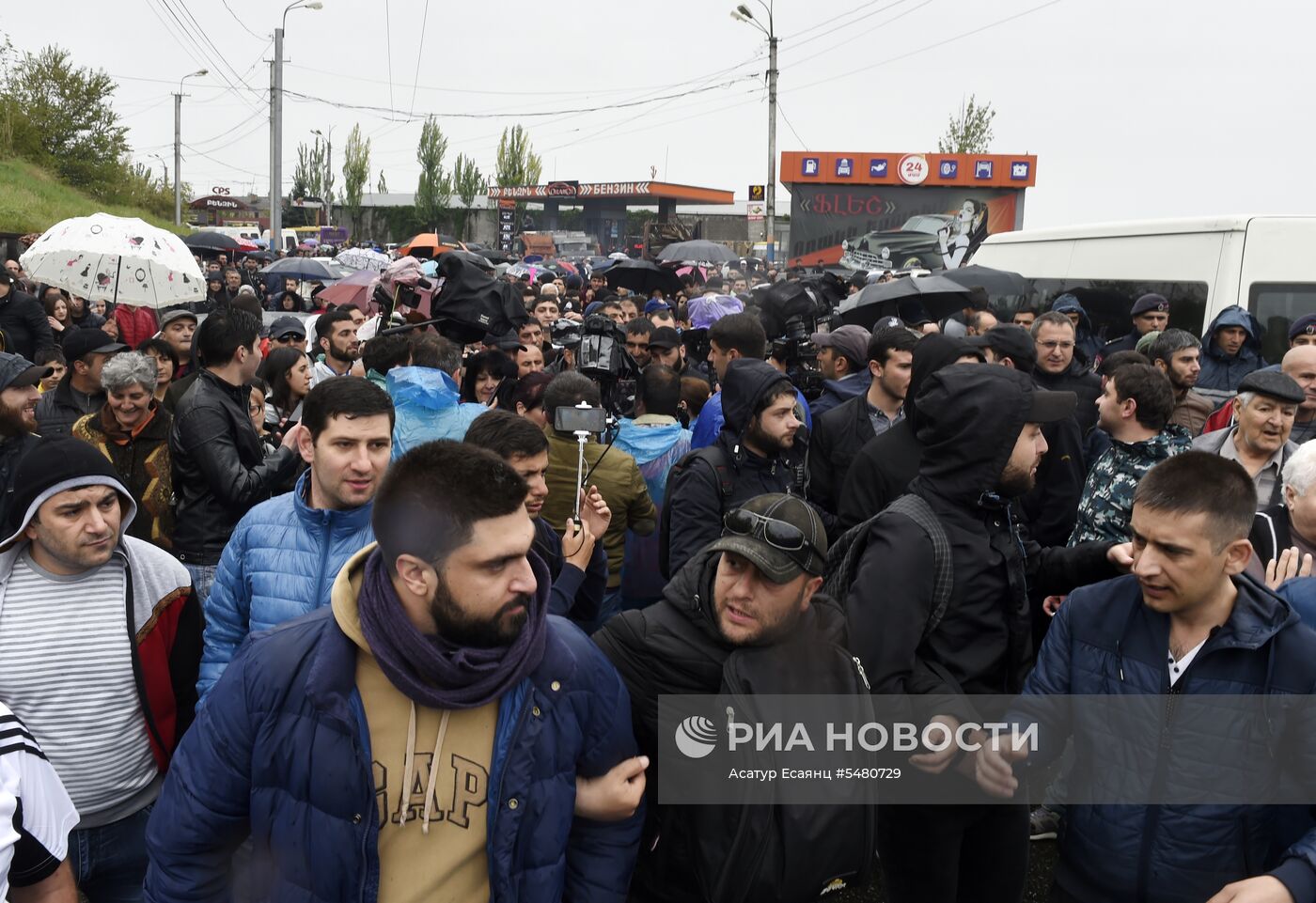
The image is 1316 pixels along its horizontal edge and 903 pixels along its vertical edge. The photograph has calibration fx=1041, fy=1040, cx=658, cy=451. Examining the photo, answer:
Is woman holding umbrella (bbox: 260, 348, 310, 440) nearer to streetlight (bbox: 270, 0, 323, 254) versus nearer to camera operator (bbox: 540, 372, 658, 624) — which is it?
camera operator (bbox: 540, 372, 658, 624)

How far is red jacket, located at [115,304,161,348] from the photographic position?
983 cm

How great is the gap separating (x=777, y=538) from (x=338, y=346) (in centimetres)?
584

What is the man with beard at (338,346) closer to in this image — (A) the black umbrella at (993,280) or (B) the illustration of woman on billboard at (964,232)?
(A) the black umbrella at (993,280)

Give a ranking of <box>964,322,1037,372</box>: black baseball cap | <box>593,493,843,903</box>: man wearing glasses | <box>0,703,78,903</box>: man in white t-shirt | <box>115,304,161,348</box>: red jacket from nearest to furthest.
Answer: <box>0,703,78,903</box>: man in white t-shirt < <box>593,493,843,903</box>: man wearing glasses < <box>964,322,1037,372</box>: black baseball cap < <box>115,304,161,348</box>: red jacket

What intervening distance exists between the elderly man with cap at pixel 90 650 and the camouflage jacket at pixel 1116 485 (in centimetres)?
366

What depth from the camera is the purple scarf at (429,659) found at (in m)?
2.05

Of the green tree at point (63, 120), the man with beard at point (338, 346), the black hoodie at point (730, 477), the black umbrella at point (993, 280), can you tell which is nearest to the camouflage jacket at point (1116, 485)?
the black hoodie at point (730, 477)

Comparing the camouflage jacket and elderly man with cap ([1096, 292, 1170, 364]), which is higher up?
elderly man with cap ([1096, 292, 1170, 364])

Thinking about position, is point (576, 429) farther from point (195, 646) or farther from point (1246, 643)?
point (1246, 643)

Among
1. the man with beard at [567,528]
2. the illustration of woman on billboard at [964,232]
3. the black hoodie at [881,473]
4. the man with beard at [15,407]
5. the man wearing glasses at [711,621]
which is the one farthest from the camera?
the illustration of woman on billboard at [964,232]

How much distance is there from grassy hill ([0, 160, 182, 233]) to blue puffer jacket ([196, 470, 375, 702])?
26.8 m

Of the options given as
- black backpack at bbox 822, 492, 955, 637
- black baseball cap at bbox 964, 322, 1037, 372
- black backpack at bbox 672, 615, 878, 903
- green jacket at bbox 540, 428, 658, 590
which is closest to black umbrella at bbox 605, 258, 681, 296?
black baseball cap at bbox 964, 322, 1037, 372

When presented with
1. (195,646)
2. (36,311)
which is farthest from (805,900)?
(36,311)

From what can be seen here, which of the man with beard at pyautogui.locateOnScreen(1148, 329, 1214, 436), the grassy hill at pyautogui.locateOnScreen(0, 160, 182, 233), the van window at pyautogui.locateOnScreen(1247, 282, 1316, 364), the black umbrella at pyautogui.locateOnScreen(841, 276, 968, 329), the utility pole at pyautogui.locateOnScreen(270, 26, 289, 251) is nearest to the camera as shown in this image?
the man with beard at pyautogui.locateOnScreen(1148, 329, 1214, 436)
